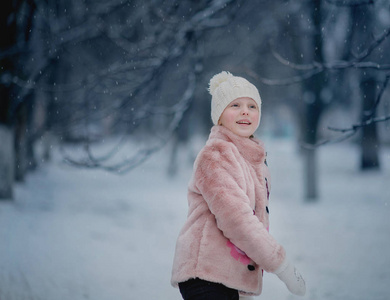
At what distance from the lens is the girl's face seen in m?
2.10

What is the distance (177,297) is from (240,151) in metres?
2.92

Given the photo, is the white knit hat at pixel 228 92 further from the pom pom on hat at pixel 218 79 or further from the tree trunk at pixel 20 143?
the tree trunk at pixel 20 143

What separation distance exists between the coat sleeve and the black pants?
0.22m

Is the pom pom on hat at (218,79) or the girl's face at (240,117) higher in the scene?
the pom pom on hat at (218,79)

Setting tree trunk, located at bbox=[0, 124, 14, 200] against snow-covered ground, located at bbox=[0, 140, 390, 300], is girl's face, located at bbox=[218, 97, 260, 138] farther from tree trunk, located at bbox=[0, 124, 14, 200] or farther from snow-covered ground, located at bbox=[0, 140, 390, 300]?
tree trunk, located at bbox=[0, 124, 14, 200]

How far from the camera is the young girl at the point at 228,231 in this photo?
1791 mm

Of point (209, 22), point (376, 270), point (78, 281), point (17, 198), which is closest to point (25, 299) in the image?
point (78, 281)

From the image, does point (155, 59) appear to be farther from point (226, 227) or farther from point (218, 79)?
point (226, 227)

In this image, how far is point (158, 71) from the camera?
4.50 m

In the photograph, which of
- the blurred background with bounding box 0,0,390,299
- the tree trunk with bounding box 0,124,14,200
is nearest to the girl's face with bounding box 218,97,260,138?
the blurred background with bounding box 0,0,390,299

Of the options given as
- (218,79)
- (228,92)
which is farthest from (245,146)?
(218,79)

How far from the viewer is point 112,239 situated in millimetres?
6770

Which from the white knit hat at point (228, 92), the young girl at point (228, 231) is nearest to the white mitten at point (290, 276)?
the young girl at point (228, 231)

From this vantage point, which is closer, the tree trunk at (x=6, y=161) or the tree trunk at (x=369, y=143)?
the tree trunk at (x=6, y=161)
